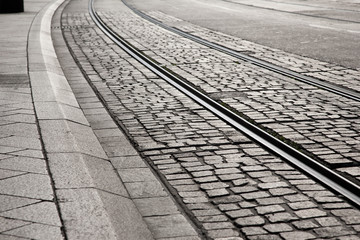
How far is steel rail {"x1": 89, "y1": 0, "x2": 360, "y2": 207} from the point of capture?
437cm

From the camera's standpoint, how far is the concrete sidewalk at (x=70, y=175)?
11.2 feet

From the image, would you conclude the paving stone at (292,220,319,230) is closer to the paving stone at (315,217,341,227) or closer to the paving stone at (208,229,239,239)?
the paving stone at (315,217,341,227)

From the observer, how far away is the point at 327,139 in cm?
564

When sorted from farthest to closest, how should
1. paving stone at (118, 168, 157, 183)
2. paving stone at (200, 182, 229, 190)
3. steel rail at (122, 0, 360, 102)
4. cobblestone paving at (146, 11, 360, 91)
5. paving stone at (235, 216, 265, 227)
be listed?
cobblestone paving at (146, 11, 360, 91) → steel rail at (122, 0, 360, 102) → paving stone at (118, 168, 157, 183) → paving stone at (200, 182, 229, 190) → paving stone at (235, 216, 265, 227)

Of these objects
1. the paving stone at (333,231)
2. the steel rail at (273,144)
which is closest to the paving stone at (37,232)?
the paving stone at (333,231)

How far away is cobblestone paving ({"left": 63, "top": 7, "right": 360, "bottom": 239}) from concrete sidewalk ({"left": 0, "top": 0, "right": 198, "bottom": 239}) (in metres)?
0.20

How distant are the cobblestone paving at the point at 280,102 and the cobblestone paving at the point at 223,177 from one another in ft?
1.57

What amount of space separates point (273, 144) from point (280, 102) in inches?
72.6

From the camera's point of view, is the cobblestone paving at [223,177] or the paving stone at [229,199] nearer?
the cobblestone paving at [223,177]

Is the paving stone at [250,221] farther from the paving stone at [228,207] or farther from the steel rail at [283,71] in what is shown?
the steel rail at [283,71]

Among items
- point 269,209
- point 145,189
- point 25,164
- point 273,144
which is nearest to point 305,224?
point 269,209

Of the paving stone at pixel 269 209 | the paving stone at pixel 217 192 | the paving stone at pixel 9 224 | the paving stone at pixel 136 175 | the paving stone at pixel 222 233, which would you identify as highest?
the paving stone at pixel 9 224

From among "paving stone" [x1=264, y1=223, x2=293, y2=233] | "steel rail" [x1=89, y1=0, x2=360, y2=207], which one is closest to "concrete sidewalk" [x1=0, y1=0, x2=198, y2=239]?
"paving stone" [x1=264, y1=223, x2=293, y2=233]

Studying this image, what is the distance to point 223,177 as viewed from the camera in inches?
183
